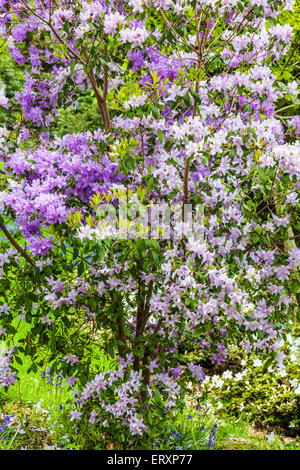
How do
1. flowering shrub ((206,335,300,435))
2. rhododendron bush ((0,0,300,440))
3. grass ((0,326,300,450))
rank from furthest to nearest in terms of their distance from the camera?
flowering shrub ((206,335,300,435))
grass ((0,326,300,450))
rhododendron bush ((0,0,300,440))

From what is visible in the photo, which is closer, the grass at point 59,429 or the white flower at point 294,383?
the grass at point 59,429

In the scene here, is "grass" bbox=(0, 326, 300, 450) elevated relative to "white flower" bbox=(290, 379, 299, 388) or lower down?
lower down

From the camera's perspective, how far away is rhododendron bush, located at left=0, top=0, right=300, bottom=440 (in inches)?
101

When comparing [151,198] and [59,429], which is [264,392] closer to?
[59,429]

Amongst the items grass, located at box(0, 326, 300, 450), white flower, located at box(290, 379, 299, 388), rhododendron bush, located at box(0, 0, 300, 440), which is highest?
rhododendron bush, located at box(0, 0, 300, 440)

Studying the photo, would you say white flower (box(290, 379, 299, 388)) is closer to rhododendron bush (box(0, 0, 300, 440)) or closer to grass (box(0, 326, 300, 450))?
grass (box(0, 326, 300, 450))

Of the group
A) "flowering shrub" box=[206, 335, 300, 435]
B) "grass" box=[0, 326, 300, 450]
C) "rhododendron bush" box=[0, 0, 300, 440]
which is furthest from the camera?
"flowering shrub" box=[206, 335, 300, 435]

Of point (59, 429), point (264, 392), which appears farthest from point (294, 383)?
point (59, 429)

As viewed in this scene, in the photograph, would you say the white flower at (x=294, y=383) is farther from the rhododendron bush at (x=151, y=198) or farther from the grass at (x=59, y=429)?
the rhododendron bush at (x=151, y=198)

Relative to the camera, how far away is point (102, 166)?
112 inches

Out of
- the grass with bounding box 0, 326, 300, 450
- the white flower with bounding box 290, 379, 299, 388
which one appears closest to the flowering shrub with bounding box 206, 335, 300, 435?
the white flower with bounding box 290, 379, 299, 388

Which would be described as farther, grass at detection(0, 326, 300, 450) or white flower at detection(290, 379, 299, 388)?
white flower at detection(290, 379, 299, 388)

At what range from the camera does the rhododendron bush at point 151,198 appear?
2570 millimetres

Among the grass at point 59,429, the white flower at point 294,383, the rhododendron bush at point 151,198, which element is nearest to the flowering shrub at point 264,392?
the white flower at point 294,383
